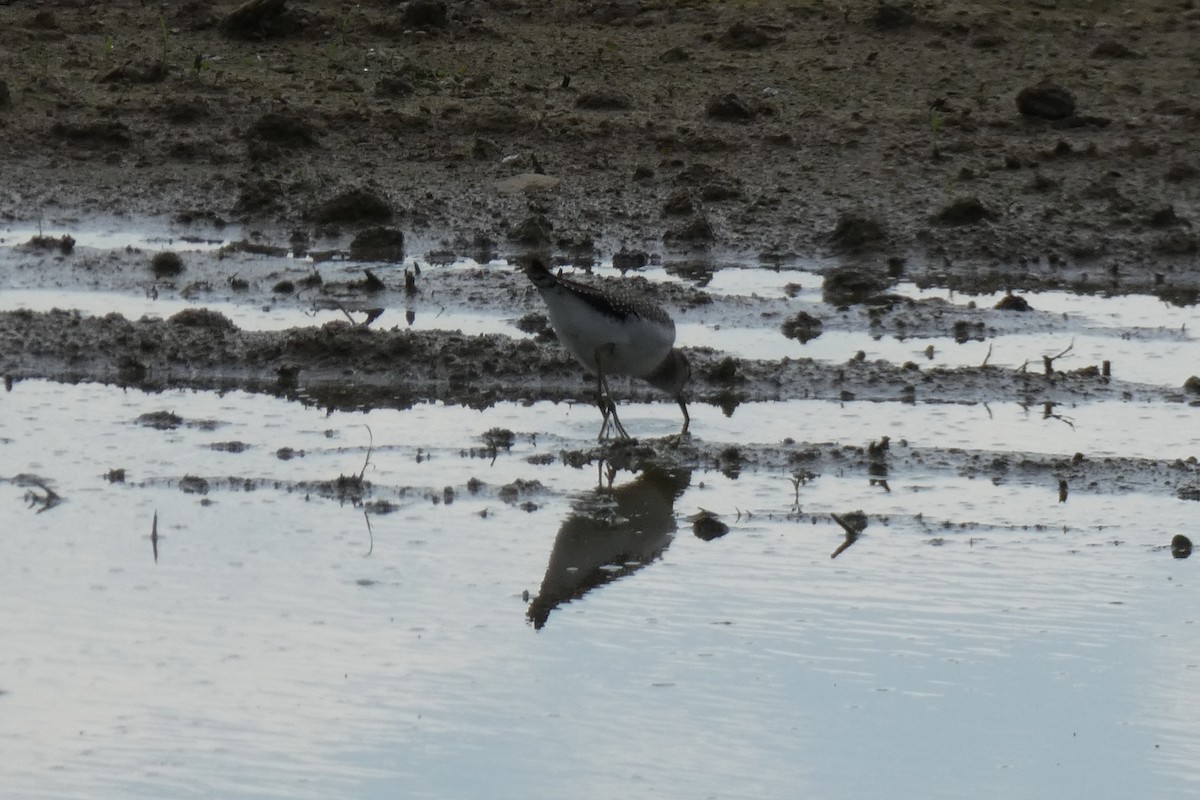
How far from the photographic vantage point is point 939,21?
15305 millimetres

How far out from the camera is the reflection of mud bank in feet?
27.6

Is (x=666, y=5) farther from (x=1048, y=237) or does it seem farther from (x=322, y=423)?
(x=322, y=423)

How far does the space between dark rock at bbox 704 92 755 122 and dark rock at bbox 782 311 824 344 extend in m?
4.00

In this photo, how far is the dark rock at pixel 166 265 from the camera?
10164mm

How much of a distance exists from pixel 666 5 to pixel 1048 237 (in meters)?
5.67

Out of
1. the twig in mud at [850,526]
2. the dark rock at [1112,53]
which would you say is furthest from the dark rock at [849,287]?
the dark rock at [1112,53]

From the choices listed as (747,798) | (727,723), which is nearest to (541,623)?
(727,723)

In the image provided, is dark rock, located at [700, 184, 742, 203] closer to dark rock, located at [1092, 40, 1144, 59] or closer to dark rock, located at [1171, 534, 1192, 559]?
dark rock, located at [1092, 40, 1144, 59]

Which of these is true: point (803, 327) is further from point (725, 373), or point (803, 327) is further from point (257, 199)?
point (257, 199)

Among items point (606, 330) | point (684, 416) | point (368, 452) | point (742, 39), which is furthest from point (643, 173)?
point (368, 452)

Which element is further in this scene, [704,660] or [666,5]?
[666,5]

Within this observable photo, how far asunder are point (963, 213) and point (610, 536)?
5.33m

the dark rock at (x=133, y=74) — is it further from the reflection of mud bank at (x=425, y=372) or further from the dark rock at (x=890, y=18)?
the dark rock at (x=890, y=18)

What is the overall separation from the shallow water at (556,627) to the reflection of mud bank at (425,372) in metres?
0.56
